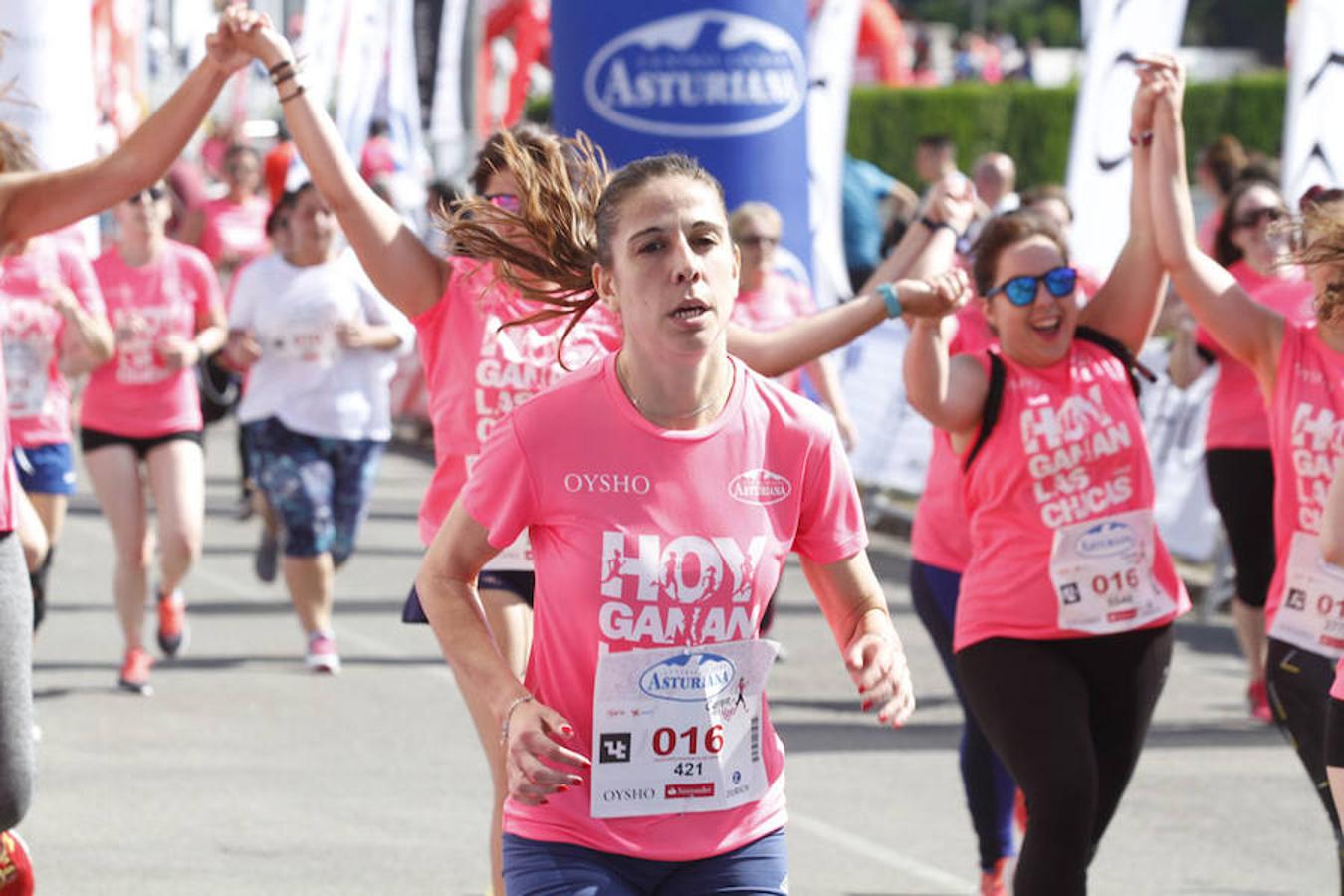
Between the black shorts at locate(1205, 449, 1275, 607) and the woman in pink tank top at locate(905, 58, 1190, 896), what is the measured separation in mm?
3464

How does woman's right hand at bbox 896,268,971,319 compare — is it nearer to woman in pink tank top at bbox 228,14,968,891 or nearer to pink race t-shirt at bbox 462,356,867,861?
woman in pink tank top at bbox 228,14,968,891

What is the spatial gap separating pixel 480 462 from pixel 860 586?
0.65 m

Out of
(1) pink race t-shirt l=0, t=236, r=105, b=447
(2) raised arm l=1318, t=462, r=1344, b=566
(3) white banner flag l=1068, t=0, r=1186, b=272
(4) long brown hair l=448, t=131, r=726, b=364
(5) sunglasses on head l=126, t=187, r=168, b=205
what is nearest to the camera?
(2) raised arm l=1318, t=462, r=1344, b=566

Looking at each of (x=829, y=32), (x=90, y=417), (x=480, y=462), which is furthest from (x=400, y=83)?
(x=480, y=462)

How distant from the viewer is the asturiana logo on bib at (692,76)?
8.55m

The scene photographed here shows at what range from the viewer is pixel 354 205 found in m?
5.57

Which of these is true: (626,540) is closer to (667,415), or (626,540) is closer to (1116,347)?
(667,415)

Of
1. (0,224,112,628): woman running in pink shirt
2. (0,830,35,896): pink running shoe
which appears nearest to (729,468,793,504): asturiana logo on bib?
(0,830,35,896): pink running shoe

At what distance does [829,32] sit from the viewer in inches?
588

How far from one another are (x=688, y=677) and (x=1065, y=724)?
1799mm

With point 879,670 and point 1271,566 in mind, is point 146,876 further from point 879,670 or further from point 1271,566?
point 1271,566

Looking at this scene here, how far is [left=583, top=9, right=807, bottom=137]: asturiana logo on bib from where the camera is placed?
855 centimetres

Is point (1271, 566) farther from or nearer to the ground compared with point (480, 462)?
nearer to the ground

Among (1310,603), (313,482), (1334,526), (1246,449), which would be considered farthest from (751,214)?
(1334,526)
